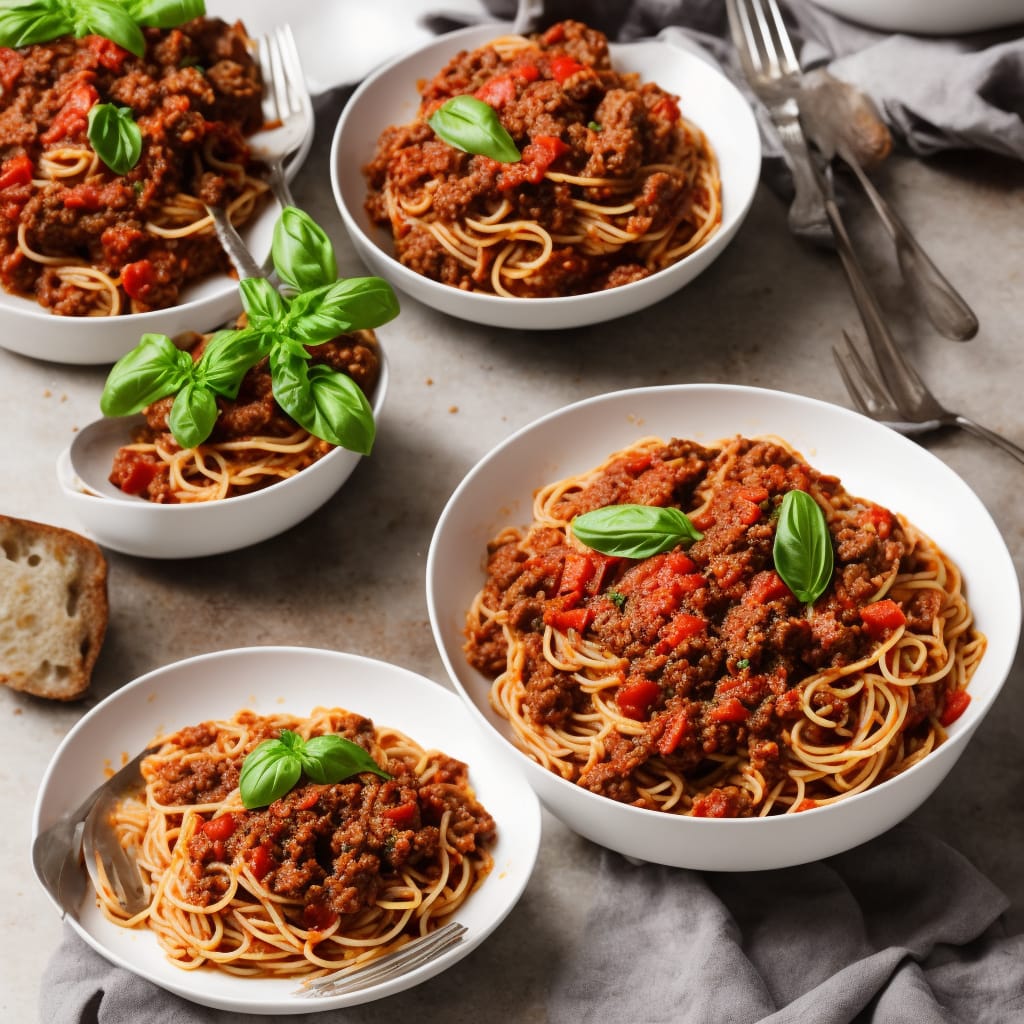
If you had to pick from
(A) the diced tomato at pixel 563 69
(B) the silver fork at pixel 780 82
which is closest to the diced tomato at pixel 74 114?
(A) the diced tomato at pixel 563 69

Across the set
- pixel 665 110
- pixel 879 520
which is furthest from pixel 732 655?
pixel 665 110

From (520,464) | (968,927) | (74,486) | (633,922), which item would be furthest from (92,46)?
(968,927)

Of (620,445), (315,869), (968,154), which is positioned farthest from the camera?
(968,154)

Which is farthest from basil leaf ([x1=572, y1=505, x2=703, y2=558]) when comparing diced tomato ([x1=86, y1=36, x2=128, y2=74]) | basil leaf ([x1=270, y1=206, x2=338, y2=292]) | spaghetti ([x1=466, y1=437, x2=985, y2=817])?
diced tomato ([x1=86, y1=36, x2=128, y2=74])

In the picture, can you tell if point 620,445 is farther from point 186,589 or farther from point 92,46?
point 92,46

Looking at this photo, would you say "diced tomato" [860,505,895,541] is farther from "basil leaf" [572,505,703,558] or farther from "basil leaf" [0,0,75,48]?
"basil leaf" [0,0,75,48]

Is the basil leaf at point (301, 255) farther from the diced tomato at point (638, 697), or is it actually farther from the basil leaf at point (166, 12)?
the diced tomato at point (638, 697)
